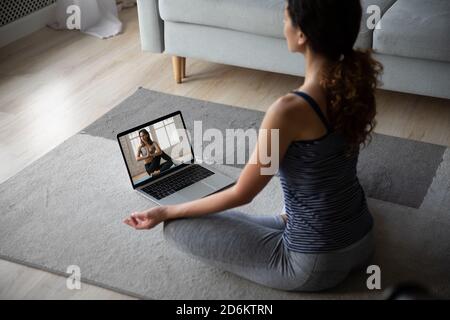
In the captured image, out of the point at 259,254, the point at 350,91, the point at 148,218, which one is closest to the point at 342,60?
the point at 350,91

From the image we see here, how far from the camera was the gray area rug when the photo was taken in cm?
186

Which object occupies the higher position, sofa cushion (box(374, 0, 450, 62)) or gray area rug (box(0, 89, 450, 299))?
sofa cushion (box(374, 0, 450, 62))

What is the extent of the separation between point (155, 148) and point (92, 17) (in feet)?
5.95

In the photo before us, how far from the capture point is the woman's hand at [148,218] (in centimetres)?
180

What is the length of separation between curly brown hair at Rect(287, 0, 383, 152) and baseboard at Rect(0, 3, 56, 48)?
2.47 meters

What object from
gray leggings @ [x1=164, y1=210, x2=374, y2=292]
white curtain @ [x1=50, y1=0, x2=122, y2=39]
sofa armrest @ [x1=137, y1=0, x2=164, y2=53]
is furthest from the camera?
white curtain @ [x1=50, y1=0, x2=122, y2=39]

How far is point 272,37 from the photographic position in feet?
9.32

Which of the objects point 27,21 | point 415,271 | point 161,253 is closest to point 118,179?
point 161,253

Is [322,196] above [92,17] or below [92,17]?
above

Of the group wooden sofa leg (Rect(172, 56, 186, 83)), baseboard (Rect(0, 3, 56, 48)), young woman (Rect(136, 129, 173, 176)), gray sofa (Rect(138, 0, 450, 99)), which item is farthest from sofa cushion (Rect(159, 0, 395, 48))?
baseboard (Rect(0, 3, 56, 48))

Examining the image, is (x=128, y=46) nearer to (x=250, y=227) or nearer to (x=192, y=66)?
(x=192, y=66)

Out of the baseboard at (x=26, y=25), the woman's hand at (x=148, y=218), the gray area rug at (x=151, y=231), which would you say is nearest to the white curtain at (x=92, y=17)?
the baseboard at (x=26, y=25)

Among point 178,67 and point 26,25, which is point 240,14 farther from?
point 26,25

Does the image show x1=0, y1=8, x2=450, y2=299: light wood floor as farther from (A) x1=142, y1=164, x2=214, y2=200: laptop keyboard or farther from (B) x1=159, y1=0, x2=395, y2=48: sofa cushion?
(A) x1=142, y1=164, x2=214, y2=200: laptop keyboard
